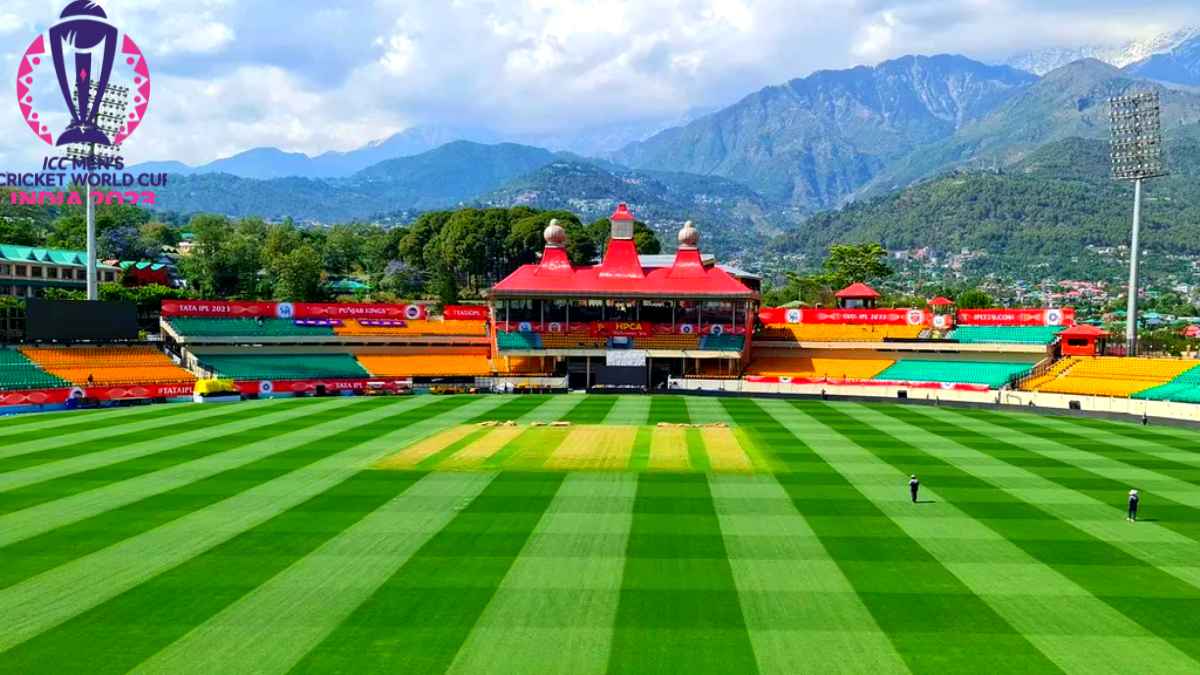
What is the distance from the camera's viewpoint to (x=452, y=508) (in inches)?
1056

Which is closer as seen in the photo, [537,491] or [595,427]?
[537,491]

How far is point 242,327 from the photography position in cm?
7025

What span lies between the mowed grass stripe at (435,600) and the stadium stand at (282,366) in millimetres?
42385

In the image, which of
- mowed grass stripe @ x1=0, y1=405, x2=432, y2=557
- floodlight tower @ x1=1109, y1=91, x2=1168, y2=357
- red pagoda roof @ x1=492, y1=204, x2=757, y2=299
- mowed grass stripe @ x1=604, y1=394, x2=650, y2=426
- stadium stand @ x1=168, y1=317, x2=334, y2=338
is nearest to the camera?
mowed grass stripe @ x1=0, y1=405, x2=432, y2=557

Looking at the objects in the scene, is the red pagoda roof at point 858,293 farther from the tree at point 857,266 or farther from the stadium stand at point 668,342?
the tree at point 857,266

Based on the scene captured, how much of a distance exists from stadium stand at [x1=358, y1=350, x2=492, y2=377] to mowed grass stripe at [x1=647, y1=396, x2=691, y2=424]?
609 inches

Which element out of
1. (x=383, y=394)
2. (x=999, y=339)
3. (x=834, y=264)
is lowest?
(x=383, y=394)

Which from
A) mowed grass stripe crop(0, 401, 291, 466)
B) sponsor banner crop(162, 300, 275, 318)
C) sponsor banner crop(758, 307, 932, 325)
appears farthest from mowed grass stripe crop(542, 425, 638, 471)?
sponsor banner crop(162, 300, 275, 318)

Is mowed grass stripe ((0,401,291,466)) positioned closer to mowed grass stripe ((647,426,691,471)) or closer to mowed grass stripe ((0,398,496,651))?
mowed grass stripe ((0,398,496,651))

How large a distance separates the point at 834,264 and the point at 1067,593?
411 feet

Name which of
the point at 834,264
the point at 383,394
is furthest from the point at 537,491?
the point at 834,264

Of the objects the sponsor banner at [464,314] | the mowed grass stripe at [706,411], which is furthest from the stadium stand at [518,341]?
the mowed grass stripe at [706,411]

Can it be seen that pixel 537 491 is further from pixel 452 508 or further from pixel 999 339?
pixel 999 339

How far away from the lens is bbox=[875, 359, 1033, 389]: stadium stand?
208 feet
